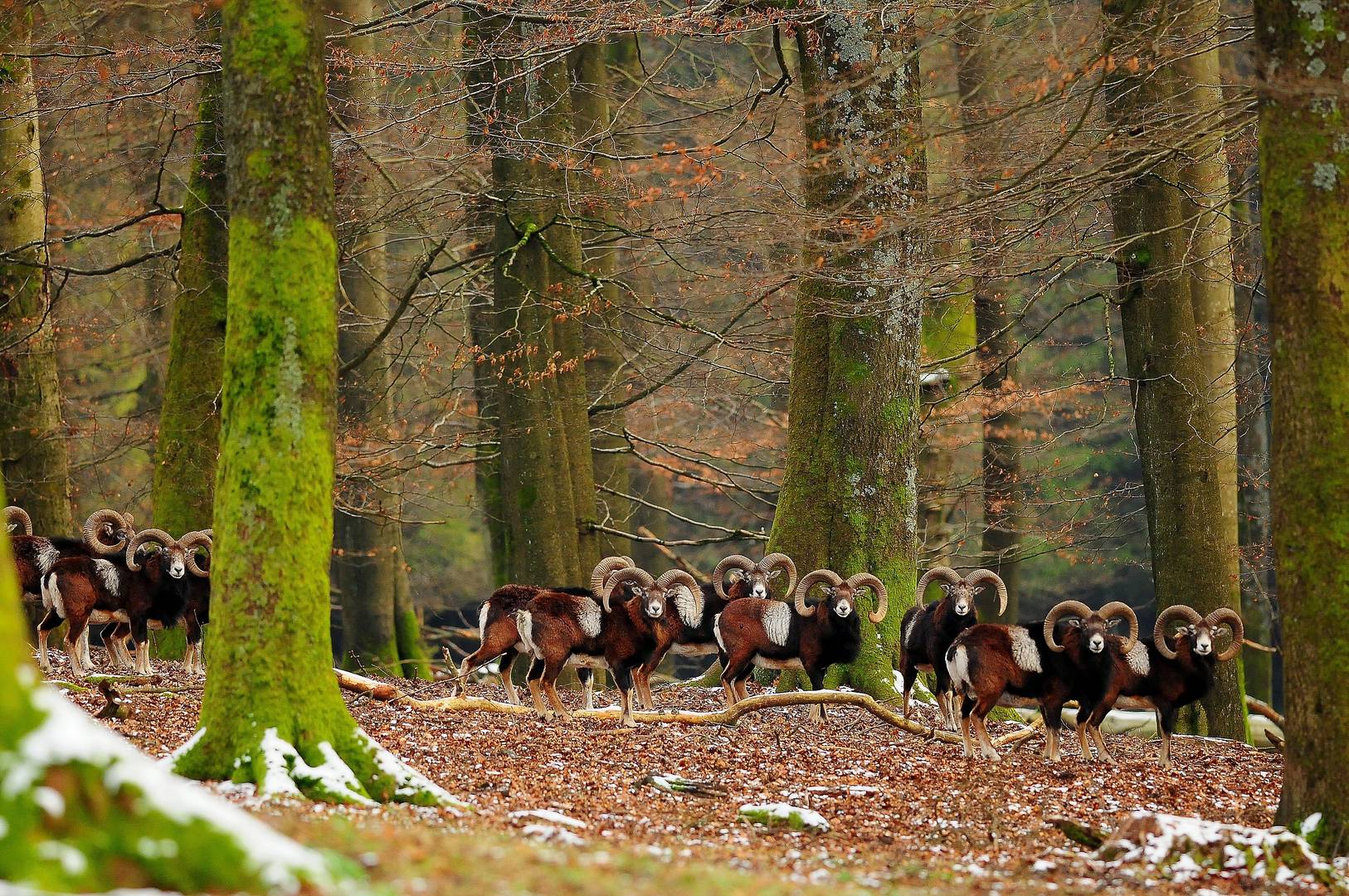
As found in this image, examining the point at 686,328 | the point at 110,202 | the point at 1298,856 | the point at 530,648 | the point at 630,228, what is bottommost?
the point at 1298,856

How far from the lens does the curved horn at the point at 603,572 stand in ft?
48.8

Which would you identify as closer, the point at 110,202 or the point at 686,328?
the point at 686,328

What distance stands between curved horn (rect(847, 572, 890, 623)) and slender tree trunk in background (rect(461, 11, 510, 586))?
5.90 m

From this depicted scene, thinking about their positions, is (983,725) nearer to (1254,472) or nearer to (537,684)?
(537,684)

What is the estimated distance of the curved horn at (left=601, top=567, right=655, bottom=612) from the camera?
14.7m

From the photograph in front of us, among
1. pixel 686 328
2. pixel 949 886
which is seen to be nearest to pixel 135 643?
pixel 686 328

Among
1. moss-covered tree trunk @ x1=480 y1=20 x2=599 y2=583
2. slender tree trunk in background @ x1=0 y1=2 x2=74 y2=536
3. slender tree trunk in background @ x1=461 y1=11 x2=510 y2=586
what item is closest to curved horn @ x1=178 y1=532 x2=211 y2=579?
slender tree trunk in background @ x1=0 y1=2 x2=74 y2=536

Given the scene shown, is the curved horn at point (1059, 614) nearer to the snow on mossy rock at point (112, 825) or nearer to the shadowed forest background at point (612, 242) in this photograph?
the shadowed forest background at point (612, 242)

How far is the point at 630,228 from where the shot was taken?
723 inches

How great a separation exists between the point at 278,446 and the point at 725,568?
887 cm

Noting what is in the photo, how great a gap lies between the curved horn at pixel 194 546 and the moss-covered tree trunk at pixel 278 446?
289 inches

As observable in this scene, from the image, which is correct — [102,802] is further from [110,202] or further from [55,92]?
[110,202]

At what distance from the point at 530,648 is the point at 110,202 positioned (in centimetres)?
1639

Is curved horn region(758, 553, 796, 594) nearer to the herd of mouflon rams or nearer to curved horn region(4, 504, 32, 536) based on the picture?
the herd of mouflon rams
